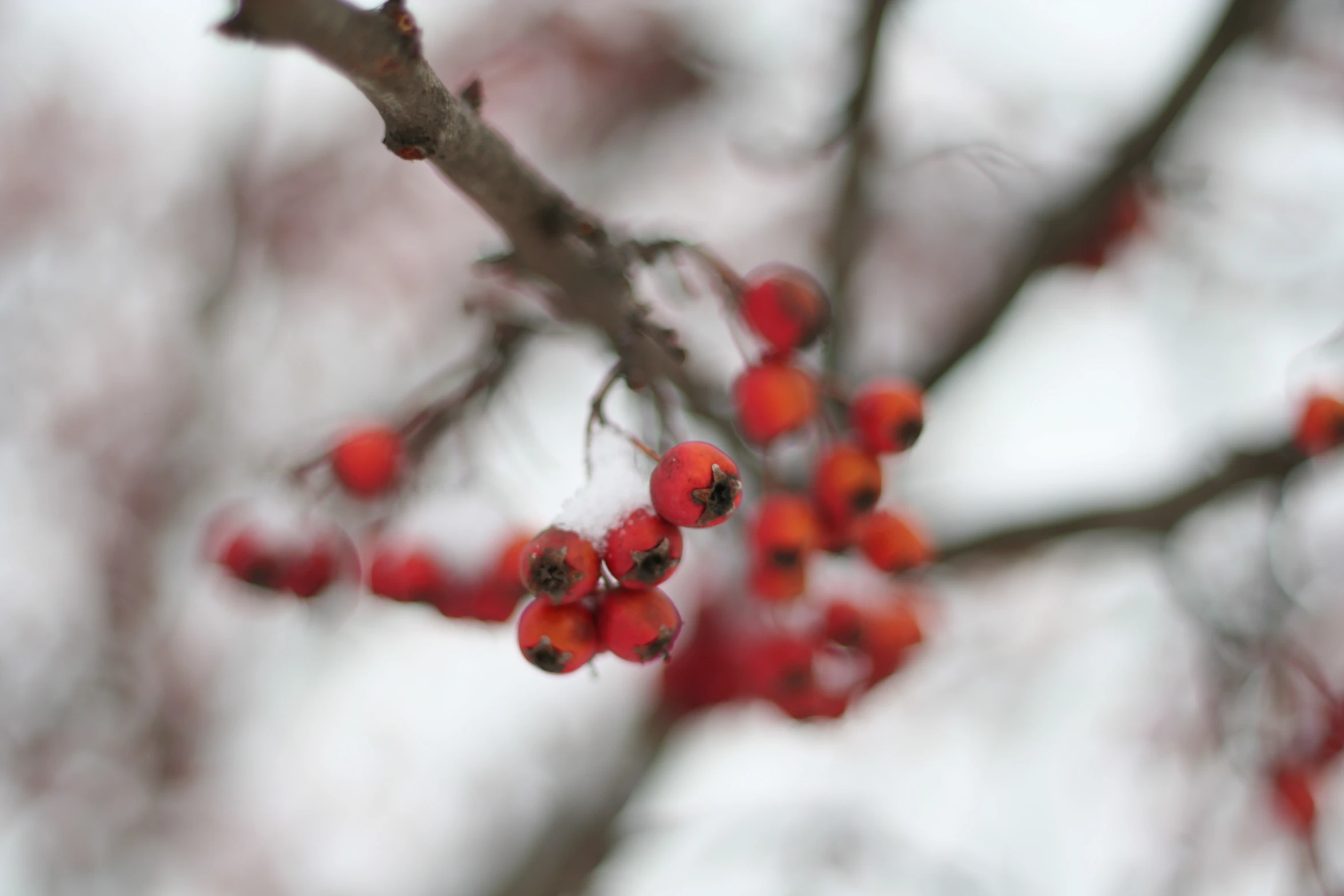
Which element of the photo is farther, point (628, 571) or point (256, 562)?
point (256, 562)

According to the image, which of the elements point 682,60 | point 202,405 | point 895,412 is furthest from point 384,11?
point 682,60

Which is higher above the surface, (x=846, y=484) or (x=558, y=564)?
(x=846, y=484)

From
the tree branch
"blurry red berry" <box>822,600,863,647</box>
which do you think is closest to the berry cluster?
"blurry red berry" <box>822,600,863,647</box>

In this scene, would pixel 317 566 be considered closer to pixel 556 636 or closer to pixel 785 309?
pixel 556 636

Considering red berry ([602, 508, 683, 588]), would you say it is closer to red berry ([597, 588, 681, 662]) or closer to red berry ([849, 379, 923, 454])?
red berry ([597, 588, 681, 662])

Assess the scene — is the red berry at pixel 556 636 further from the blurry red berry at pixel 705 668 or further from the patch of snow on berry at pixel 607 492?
the blurry red berry at pixel 705 668

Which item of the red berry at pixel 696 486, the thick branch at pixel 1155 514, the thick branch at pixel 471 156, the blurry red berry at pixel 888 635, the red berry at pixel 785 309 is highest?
the thick branch at pixel 1155 514

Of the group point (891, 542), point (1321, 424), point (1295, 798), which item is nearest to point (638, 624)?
point (891, 542)

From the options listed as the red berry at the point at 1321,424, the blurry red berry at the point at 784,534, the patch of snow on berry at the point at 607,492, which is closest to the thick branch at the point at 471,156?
the patch of snow on berry at the point at 607,492
